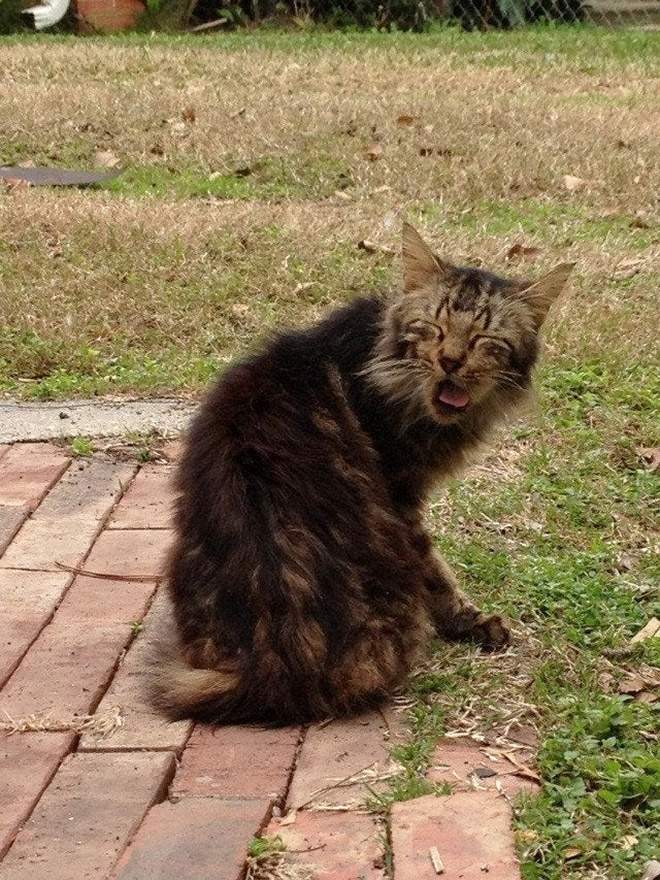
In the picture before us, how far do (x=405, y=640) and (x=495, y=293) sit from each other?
0.98 metres

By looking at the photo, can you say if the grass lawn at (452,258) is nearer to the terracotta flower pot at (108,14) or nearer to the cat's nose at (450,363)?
the cat's nose at (450,363)

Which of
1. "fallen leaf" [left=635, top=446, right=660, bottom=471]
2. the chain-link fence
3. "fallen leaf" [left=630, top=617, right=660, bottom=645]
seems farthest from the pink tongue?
the chain-link fence

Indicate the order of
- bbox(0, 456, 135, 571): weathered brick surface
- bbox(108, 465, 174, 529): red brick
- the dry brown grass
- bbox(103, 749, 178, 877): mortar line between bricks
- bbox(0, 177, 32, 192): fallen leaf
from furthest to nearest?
bbox(0, 177, 32, 192): fallen leaf → the dry brown grass → bbox(108, 465, 174, 529): red brick → bbox(0, 456, 135, 571): weathered brick surface → bbox(103, 749, 178, 877): mortar line between bricks

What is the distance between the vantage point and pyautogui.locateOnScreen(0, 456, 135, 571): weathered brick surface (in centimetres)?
406

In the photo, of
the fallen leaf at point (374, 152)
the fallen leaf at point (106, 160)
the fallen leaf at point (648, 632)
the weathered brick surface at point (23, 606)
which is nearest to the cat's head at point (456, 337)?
the fallen leaf at point (648, 632)

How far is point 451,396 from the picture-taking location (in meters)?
3.53

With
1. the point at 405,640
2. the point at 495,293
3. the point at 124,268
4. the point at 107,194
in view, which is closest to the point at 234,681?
the point at 405,640

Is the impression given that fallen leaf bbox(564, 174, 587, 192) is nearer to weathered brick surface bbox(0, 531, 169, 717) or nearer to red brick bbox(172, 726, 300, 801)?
weathered brick surface bbox(0, 531, 169, 717)

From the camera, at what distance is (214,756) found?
119 inches

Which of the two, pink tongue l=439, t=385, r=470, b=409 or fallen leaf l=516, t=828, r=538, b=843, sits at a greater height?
pink tongue l=439, t=385, r=470, b=409

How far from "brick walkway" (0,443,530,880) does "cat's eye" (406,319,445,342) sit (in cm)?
100

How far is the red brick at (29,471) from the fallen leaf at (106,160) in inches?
146

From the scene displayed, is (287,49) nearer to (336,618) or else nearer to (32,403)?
(32,403)

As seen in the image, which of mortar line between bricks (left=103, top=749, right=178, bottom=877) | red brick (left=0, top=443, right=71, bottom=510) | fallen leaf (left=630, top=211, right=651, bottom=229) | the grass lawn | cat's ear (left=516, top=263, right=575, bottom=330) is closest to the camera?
mortar line between bricks (left=103, top=749, right=178, bottom=877)
